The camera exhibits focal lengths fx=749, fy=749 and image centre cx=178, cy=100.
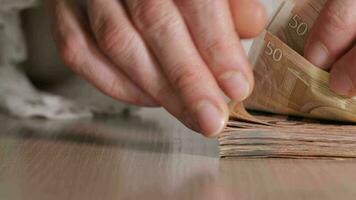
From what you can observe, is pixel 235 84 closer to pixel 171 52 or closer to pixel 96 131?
pixel 171 52

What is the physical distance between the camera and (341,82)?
0.58m

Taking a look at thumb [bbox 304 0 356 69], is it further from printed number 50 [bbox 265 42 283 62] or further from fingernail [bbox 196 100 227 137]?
fingernail [bbox 196 100 227 137]

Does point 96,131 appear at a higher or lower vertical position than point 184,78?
lower

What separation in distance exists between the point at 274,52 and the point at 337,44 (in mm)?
50

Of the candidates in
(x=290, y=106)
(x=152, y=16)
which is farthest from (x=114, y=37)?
(x=290, y=106)

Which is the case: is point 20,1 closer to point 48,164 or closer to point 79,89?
point 79,89

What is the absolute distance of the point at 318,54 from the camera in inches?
23.1

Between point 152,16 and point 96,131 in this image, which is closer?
point 152,16

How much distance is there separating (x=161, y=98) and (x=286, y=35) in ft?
0.44

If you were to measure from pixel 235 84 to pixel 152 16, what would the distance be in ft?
0.27

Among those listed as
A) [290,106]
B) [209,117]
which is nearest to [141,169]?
[209,117]

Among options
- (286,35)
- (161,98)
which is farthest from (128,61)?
(286,35)

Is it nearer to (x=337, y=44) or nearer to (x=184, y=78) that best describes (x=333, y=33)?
(x=337, y=44)

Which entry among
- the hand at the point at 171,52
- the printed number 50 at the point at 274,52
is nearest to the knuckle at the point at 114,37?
the hand at the point at 171,52
